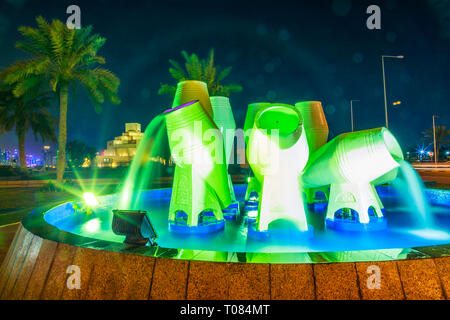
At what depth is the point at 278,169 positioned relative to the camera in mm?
6582

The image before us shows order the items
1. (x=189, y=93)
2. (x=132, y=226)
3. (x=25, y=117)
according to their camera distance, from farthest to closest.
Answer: (x=25, y=117) → (x=189, y=93) → (x=132, y=226)

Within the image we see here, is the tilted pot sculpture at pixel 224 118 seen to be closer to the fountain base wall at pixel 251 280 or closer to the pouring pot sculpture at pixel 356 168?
the pouring pot sculpture at pixel 356 168

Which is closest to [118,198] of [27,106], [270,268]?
[270,268]

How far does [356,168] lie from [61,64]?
733 inches

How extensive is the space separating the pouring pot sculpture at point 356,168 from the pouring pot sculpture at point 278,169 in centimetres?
108

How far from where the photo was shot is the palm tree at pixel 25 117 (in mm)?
30938

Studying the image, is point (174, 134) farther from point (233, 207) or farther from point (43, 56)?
point (43, 56)

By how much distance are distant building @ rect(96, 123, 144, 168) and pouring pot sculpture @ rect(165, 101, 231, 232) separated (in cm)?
9451

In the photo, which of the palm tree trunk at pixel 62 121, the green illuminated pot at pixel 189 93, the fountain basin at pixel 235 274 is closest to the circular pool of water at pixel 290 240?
the fountain basin at pixel 235 274

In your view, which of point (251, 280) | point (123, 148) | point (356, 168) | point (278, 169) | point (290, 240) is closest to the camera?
point (251, 280)

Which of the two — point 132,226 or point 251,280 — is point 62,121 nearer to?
point 132,226

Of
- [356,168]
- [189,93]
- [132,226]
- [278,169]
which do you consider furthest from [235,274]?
[189,93]

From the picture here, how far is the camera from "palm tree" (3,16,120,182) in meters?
17.9

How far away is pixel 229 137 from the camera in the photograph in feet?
35.6
